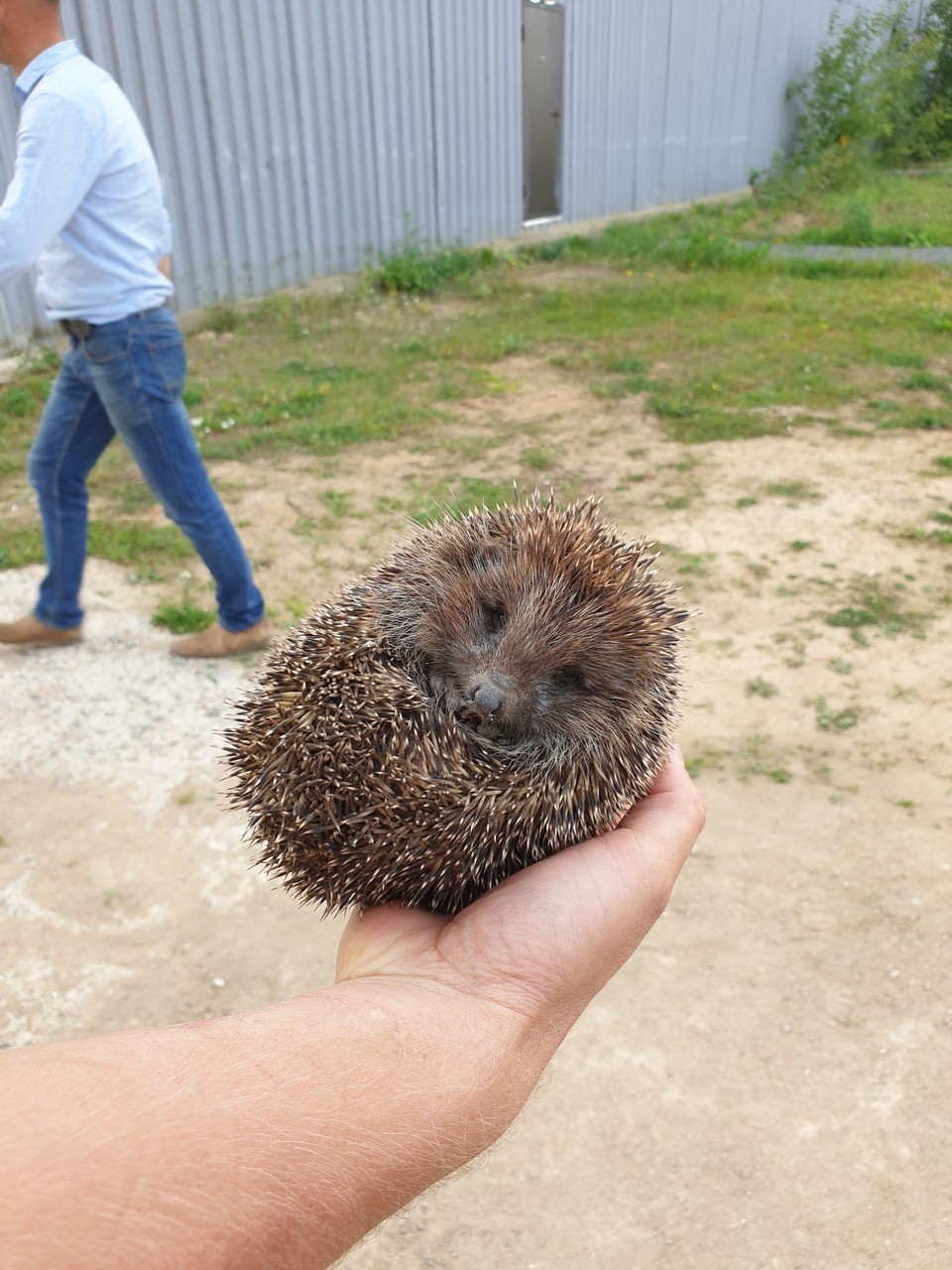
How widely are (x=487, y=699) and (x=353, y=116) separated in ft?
40.9

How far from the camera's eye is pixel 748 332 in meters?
11.7

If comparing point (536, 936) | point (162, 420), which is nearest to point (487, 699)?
point (536, 936)

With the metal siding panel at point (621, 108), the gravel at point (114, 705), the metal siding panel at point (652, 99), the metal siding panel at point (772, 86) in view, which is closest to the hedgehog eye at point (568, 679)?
the gravel at point (114, 705)

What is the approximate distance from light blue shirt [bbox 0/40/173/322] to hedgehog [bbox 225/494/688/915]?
2.81 metres

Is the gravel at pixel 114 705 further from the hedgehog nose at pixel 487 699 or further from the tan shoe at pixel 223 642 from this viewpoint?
the hedgehog nose at pixel 487 699

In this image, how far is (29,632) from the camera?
581cm

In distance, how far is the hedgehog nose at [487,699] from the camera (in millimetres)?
2342

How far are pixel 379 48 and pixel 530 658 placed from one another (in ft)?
41.7

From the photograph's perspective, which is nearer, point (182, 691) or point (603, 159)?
point (182, 691)

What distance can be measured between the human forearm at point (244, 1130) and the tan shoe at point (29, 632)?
445cm

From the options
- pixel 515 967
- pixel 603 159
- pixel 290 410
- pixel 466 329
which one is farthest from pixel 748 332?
pixel 515 967

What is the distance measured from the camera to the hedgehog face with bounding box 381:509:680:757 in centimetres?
250

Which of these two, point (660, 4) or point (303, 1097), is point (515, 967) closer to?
point (303, 1097)

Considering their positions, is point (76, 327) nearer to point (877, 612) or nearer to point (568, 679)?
point (568, 679)
